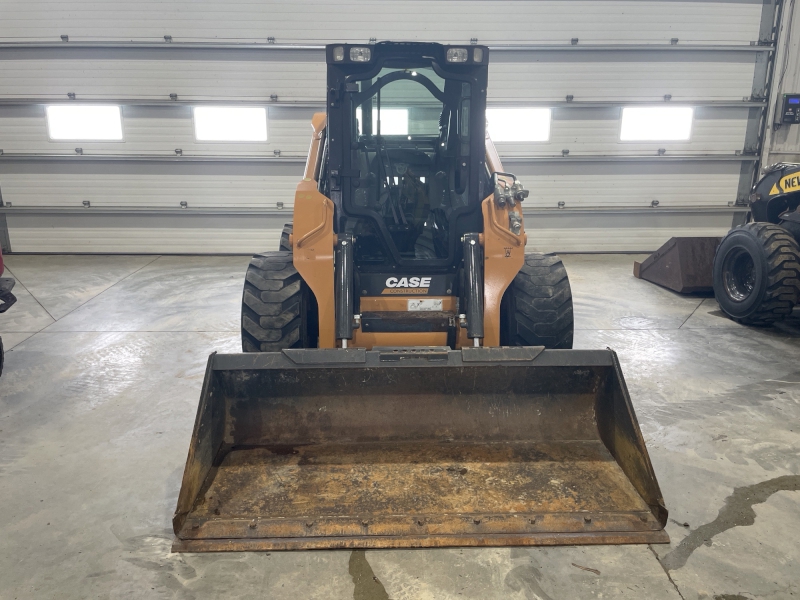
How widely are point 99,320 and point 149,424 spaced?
2908 millimetres

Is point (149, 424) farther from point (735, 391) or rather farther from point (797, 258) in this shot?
point (797, 258)

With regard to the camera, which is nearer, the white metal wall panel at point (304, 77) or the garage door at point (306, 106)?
the garage door at point (306, 106)

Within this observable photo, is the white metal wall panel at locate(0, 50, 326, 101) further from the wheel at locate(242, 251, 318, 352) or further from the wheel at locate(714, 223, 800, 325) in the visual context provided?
the wheel at locate(242, 251, 318, 352)

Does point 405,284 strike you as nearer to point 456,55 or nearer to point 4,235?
point 456,55

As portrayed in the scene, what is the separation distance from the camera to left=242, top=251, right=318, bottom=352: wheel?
3736 millimetres

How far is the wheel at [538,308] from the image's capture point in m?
3.83

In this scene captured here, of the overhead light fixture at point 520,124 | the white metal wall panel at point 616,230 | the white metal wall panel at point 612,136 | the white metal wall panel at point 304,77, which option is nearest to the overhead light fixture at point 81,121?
the white metal wall panel at point 304,77

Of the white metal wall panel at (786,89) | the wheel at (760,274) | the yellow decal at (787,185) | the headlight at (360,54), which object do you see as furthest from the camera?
the white metal wall panel at (786,89)

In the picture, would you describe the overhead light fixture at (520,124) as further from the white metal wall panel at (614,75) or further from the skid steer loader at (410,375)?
the skid steer loader at (410,375)

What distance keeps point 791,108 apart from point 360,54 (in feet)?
29.0

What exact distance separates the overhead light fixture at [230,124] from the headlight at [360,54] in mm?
6602

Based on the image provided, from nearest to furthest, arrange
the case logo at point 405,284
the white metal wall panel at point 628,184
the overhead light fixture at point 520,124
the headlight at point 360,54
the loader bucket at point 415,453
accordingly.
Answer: the loader bucket at point 415,453 < the headlight at point 360,54 < the case logo at point 405,284 < the overhead light fixture at point 520,124 < the white metal wall panel at point 628,184

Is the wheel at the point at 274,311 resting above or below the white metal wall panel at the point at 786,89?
below

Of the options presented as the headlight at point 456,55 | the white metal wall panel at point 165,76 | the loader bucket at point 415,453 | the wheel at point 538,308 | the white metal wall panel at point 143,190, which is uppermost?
the white metal wall panel at point 165,76
